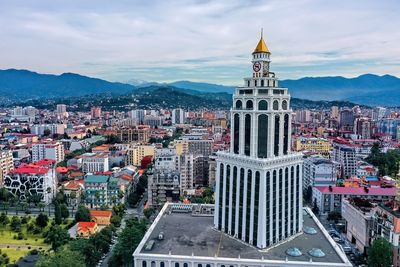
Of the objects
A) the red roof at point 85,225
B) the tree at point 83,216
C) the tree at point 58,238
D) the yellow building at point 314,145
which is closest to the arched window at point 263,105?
the tree at point 58,238


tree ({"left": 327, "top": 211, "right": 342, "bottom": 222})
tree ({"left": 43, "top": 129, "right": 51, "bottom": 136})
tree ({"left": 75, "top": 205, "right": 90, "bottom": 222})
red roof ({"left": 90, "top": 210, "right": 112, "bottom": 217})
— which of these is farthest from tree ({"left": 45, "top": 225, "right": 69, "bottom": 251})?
tree ({"left": 43, "top": 129, "right": 51, "bottom": 136})

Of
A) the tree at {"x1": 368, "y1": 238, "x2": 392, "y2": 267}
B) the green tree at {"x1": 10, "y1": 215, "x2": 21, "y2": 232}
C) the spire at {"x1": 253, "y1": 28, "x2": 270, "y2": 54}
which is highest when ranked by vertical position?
the spire at {"x1": 253, "y1": 28, "x2": 270, "y2": 54}

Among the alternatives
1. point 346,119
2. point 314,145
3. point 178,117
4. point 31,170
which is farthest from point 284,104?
point 178,117

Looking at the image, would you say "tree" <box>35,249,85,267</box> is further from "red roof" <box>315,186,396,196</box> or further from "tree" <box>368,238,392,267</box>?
"red roof" <box>315,186,396,196</box>

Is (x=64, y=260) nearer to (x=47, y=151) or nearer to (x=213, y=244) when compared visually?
(x=213, y=244)

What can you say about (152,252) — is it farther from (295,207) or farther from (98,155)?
(98,155)

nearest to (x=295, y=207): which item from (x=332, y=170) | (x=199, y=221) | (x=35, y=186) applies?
(x=199, y=221)

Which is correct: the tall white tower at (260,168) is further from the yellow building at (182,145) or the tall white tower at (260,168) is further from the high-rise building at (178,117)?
the high-rise building at (178,117)
